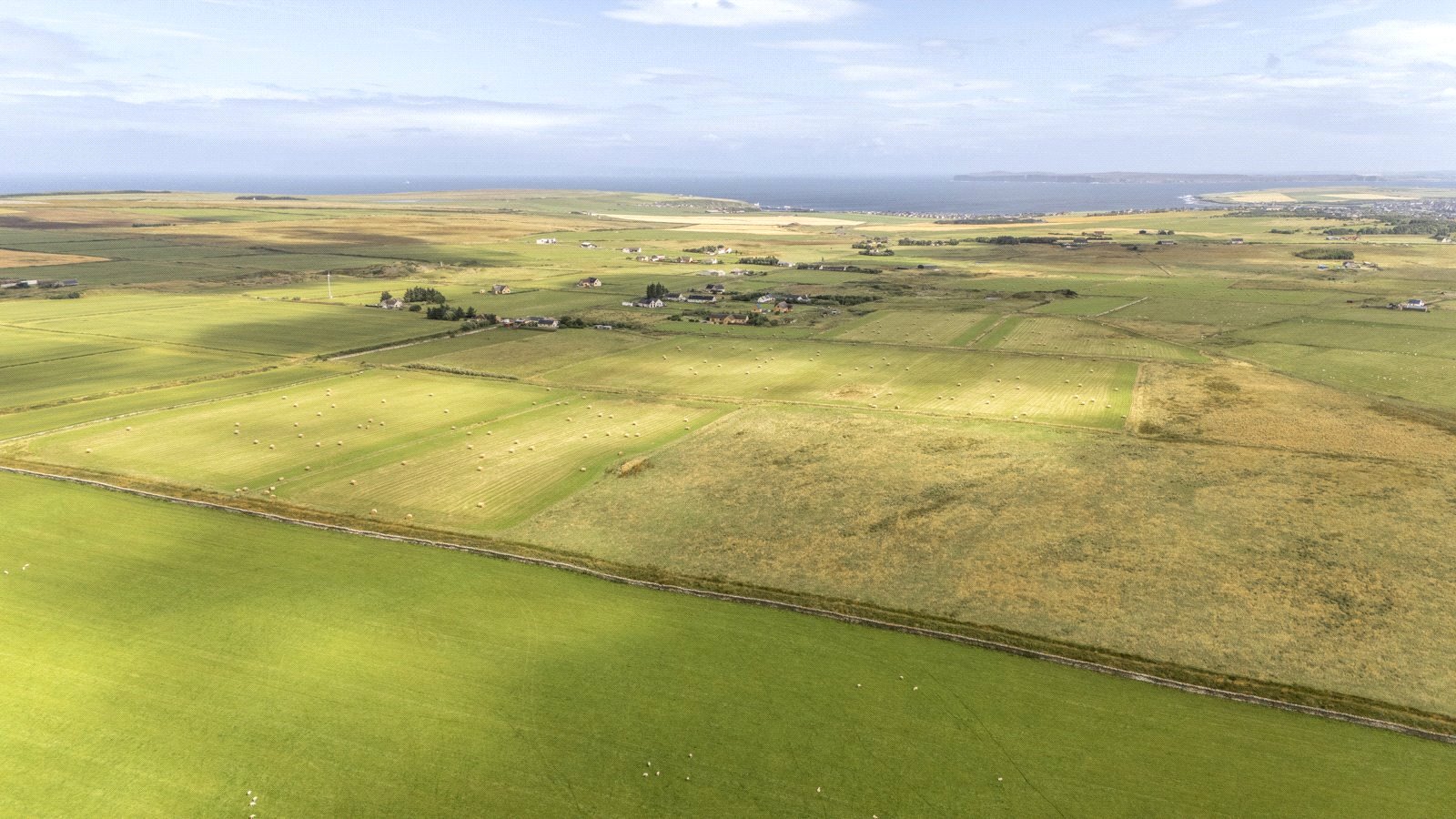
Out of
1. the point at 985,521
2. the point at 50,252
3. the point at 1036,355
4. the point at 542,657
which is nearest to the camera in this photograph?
the point at 542,657

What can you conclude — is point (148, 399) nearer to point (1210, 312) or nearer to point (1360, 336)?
point (1360, 336)

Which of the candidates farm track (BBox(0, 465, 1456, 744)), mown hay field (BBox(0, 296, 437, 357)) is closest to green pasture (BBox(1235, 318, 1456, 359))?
farm track (BBox(0, 465, 1456, 744))

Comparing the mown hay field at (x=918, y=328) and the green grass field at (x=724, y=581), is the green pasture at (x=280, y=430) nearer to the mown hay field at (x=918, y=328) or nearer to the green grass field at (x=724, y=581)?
the green grass field at (x=724, y=581)

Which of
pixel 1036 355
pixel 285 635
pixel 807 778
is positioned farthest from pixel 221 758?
pixel 1036 355

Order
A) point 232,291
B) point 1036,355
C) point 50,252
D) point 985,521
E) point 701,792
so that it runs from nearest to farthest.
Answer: point 701,792 → point 985,521 → point 1036,355 → point 232,291 → point 50,252

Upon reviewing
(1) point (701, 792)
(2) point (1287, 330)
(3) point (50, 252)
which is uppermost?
(3) point (50, 252)

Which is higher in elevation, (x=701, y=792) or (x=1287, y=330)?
(x=1287, y=330)

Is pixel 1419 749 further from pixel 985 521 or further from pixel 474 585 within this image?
pixel 474 585
